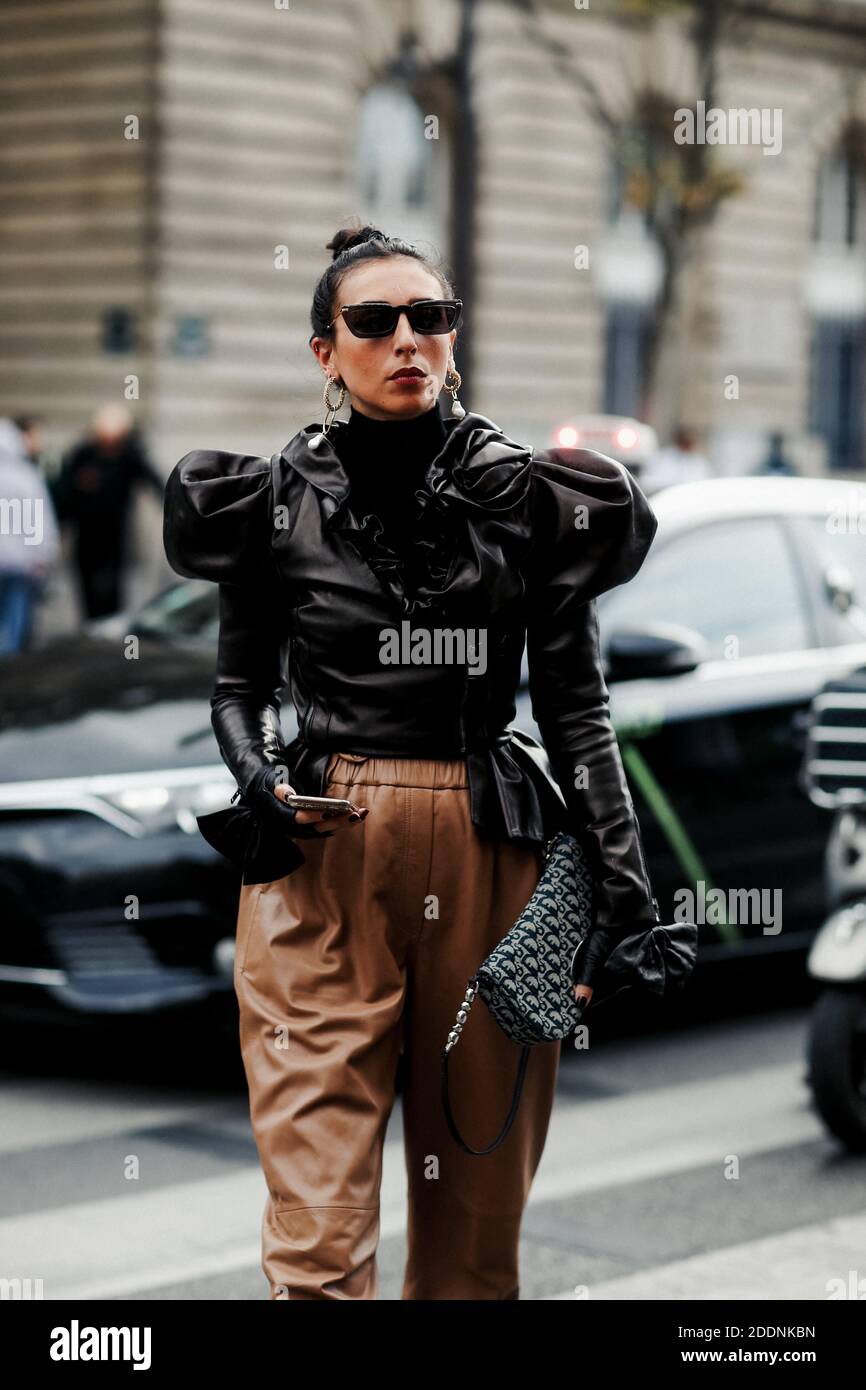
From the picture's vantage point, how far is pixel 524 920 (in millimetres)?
2949

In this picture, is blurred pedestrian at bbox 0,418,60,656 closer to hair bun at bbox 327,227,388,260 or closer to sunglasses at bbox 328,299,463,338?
hair bun at bbox 327,227,388,260

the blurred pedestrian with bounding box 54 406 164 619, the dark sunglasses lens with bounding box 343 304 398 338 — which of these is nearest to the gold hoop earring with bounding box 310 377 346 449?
the dark sunglasses lens with bounding box 343 304 398 338

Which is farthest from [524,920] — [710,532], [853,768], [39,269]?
[39,269]

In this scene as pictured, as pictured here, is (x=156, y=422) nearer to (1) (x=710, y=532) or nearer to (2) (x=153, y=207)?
(2) (x=153, y=207)

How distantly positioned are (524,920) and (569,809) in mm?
204

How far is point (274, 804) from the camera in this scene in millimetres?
2920

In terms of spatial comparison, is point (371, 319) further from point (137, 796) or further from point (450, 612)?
point (137, 796)

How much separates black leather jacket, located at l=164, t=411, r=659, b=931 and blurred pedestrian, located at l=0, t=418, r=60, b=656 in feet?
30.9

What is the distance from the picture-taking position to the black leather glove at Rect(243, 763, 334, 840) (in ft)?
9.52

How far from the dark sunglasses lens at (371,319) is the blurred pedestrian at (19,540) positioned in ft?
31.3

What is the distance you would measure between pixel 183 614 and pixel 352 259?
3785 millimetres

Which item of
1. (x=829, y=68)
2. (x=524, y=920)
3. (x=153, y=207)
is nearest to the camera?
(x=524, y=920)

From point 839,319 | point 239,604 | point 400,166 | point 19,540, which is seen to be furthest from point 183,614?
point 839,319

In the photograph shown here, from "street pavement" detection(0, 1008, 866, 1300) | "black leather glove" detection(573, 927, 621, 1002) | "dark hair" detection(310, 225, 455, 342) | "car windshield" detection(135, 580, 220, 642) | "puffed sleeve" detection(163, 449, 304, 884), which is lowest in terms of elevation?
"street pavement" detection(0, 1008, 866, 1300)
